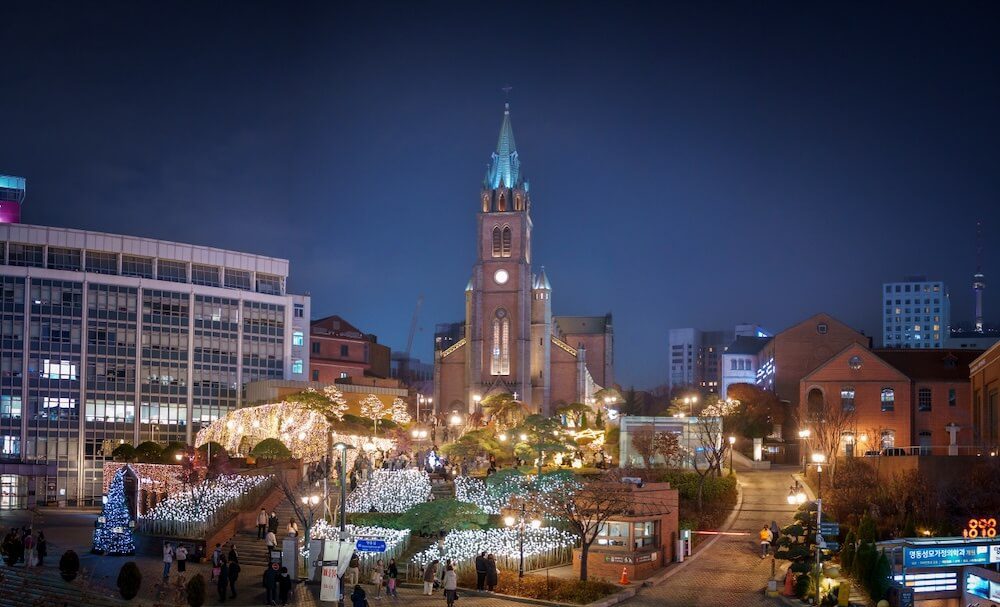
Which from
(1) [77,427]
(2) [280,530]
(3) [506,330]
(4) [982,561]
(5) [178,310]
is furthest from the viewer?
(3) [506,330]

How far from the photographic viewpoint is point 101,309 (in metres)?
84.2

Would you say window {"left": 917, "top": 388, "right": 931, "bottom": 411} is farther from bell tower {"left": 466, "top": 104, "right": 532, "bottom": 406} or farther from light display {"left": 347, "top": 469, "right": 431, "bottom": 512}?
bell tower {"left": 466, "top": 104, "right": 532, "bottom": 406}

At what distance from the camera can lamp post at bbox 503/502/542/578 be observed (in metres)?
39.2

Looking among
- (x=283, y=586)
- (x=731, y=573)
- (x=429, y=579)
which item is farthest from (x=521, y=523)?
(x=283, y=586)

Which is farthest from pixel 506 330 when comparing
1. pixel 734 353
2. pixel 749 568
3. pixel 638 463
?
pixel 749 568

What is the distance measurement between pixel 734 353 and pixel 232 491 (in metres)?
74.3

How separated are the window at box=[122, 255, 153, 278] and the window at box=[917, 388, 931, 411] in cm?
5610

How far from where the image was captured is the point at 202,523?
4631 cm

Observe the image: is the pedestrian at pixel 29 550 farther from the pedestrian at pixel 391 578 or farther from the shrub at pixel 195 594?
the pedestrian at pixel 391 578

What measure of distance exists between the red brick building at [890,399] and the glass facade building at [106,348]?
4492cm

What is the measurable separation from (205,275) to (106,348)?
995 cm

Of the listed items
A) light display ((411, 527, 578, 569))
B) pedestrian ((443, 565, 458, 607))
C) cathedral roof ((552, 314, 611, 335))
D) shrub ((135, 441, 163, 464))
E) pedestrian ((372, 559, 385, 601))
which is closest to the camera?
pedestrian ((443, 565, 458, 607))

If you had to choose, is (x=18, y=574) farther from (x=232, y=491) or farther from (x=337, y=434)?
(x=337, y=434)

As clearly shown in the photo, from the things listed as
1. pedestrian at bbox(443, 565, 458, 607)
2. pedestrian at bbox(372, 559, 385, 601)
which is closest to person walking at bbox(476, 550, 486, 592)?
pedestrian at bbox(443, 565, 458, 607)
